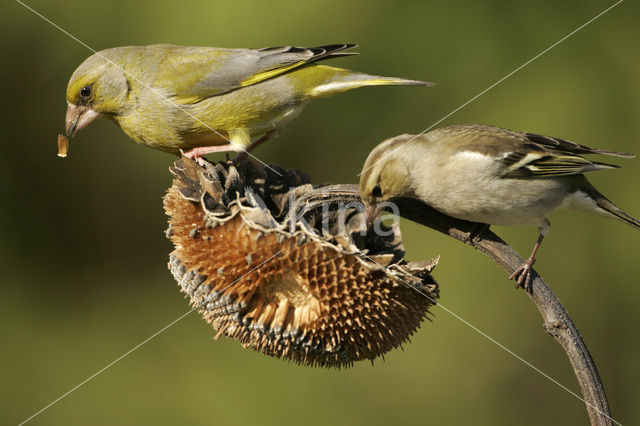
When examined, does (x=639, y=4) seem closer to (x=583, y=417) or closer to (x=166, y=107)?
(x=583, y=417)

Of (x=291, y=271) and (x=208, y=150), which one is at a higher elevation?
(x=208, y=150)

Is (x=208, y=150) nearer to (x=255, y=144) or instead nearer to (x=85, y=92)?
(x=255, y=144)

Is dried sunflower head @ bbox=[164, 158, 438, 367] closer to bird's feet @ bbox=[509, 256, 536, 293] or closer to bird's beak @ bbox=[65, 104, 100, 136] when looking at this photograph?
bird's feet @ bbox=[509, 256, 536, 293]

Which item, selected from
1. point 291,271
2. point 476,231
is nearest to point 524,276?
point 476,231

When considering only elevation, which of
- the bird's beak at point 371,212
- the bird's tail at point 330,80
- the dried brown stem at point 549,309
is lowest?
the dried brown stem at point 549,309

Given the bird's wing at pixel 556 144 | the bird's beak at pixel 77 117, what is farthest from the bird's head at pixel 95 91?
the bird's wing at pixel 556 144

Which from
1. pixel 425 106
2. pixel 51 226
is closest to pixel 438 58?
pixel 425 106

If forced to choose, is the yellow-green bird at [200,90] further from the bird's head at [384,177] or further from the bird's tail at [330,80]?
the bird's head at [384,177]
